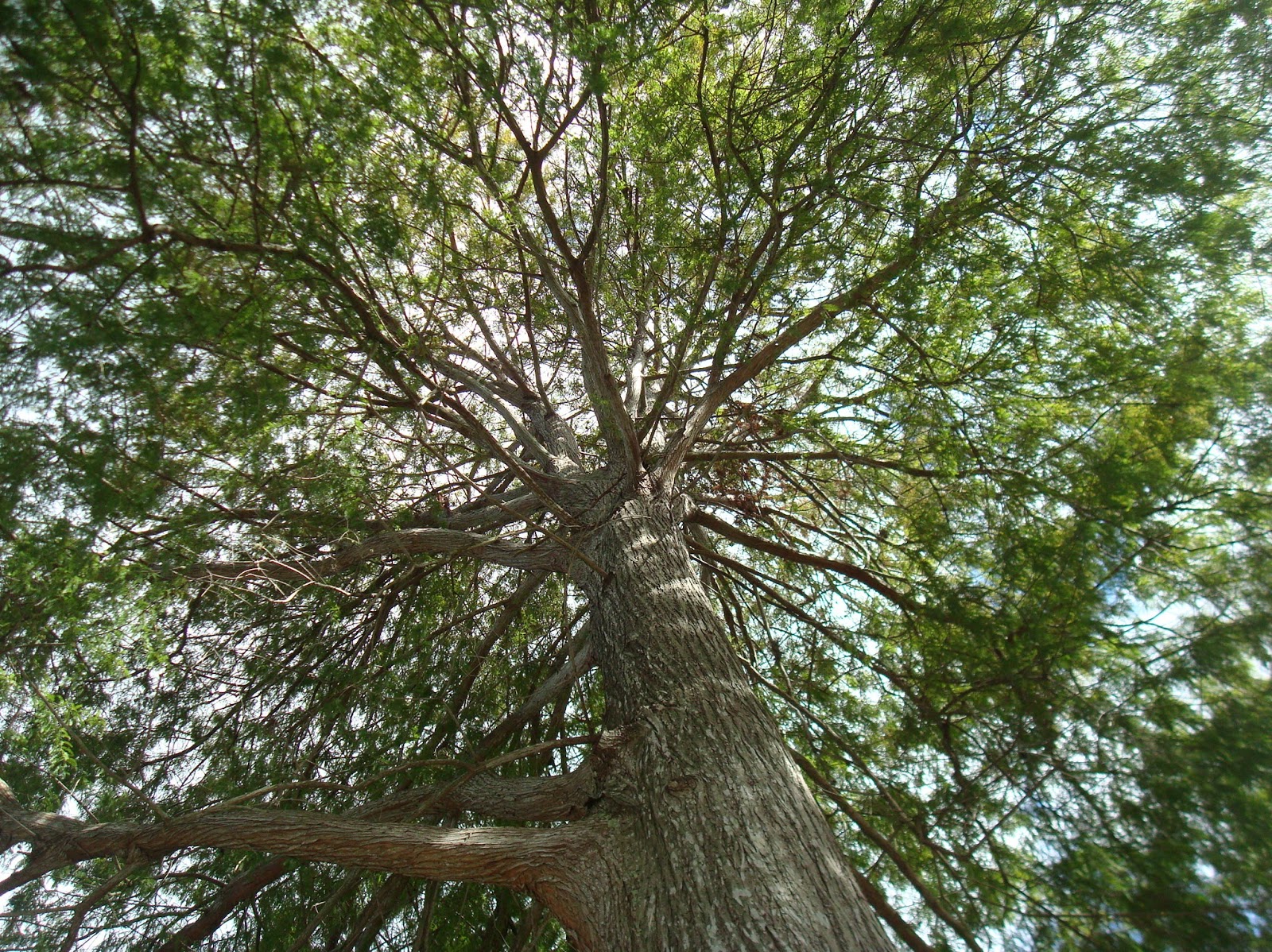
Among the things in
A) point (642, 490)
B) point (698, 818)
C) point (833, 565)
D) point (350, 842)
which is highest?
point (642, 490)

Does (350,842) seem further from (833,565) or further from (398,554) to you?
(833,565)

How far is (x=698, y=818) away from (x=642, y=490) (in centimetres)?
164

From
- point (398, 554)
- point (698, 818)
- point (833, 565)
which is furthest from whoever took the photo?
point (398, 554)

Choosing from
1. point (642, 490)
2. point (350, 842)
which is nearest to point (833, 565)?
point (642, 490)

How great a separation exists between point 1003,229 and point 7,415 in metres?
3.72

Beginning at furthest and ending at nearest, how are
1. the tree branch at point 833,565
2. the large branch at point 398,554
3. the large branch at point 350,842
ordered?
the tree branch at point 833,565 < the large branch at point 398,554 < the large branch at point 350,842

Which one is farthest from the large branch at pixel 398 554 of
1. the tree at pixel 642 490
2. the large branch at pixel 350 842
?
the large branch at pixel 350 842

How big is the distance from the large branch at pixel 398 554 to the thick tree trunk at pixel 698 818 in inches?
32.2

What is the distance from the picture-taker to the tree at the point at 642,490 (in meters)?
1.92

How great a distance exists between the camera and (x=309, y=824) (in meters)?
1.94

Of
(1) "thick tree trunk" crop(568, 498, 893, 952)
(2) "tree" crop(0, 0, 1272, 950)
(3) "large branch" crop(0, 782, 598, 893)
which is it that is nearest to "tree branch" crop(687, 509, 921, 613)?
(2) "tree" crop(0, 0, 1272, 950)

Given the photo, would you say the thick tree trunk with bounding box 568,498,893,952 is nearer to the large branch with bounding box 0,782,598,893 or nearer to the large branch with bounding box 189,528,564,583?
the large branch with bounding box 0,782,598,893

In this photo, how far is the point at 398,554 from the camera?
11.3ft

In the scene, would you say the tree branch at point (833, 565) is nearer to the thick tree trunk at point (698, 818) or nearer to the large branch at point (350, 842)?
the thick tree trunk at point (698, 818)
